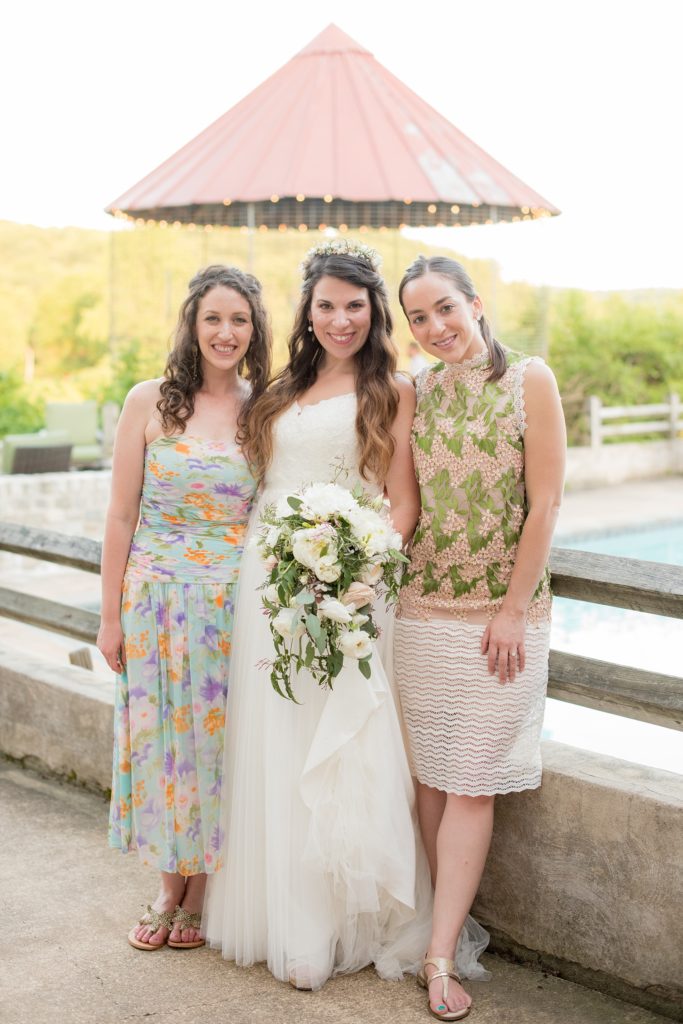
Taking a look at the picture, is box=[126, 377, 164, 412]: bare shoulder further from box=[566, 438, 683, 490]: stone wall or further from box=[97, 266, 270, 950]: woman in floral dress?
box=[566, 438, 683, 490]: stone wall

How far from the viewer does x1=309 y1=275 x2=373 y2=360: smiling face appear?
10.7 feet

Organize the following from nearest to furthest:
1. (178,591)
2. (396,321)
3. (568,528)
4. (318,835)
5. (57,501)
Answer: (318,835), (178,591), (57,501), (568,528), (396,321)

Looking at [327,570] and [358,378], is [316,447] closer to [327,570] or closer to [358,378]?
[358,378]

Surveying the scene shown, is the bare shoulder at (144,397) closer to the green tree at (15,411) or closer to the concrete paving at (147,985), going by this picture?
the concrete paving at (147,985)

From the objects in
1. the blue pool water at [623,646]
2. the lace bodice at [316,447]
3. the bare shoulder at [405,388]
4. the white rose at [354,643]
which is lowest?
the blue pool water at [623,646]

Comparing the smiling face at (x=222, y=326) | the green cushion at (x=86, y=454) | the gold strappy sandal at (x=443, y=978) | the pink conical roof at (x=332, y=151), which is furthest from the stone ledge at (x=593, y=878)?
the green cushion at (x=86, y=454)

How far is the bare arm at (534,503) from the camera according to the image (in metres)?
2.98

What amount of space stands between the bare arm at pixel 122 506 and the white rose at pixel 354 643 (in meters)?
0.79

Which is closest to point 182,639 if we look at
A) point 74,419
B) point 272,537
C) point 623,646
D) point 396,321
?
point 272,537

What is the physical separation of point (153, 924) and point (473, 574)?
1.37m

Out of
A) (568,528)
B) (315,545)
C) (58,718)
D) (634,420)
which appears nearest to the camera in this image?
(315,545)

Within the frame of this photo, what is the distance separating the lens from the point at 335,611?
9.52 ft

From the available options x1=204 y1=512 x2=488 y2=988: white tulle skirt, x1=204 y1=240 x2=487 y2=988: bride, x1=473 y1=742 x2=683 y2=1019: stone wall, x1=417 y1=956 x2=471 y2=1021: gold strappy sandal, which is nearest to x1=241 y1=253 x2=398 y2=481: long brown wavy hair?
x1=204 y1=240 x2=487 y2=988: bride

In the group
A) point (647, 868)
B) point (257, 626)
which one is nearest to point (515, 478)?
point (257, 626)
